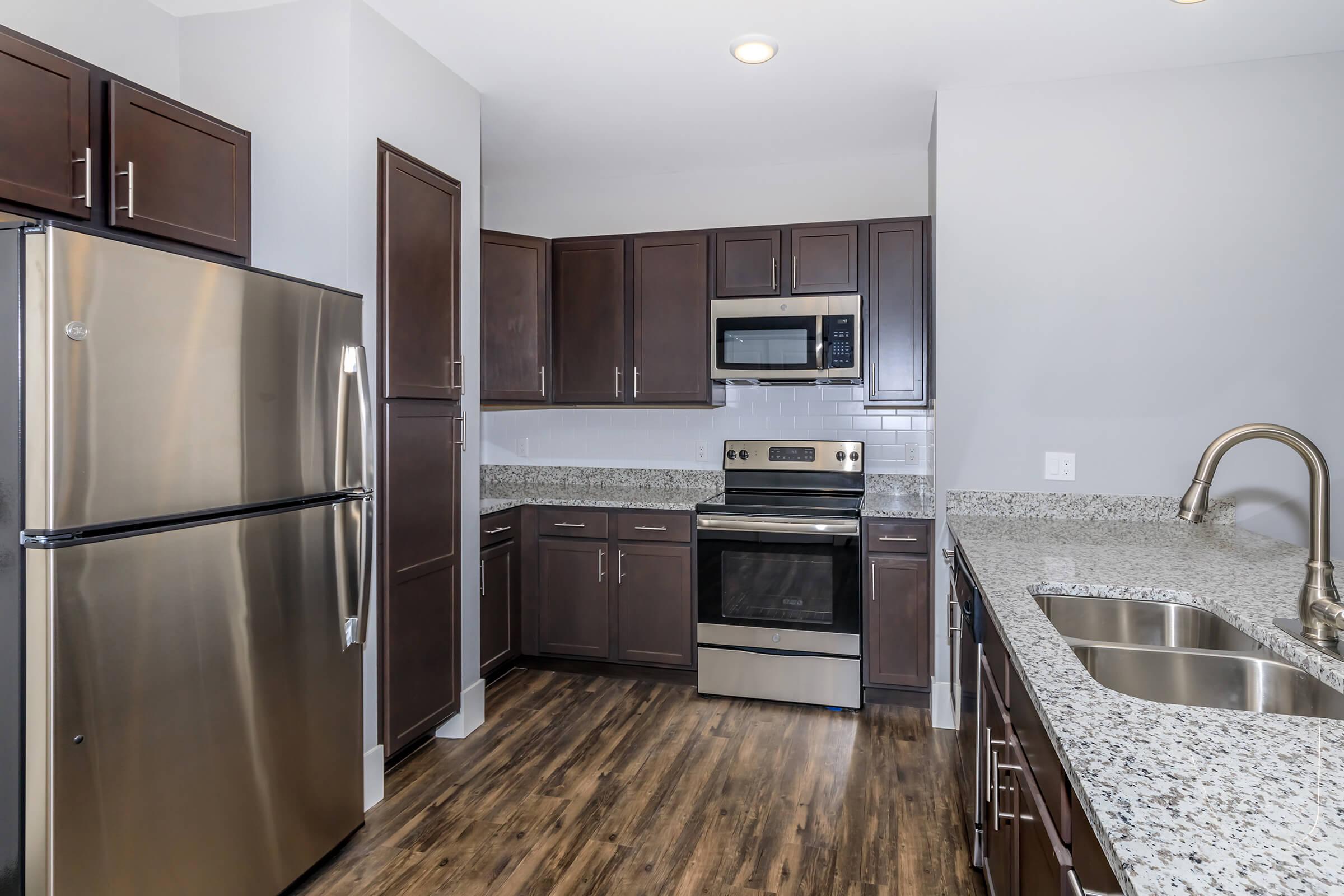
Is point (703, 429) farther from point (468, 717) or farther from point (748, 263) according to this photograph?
point (468, 717)

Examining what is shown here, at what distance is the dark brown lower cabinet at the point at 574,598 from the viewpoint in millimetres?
3758

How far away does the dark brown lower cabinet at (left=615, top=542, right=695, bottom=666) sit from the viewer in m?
3.66

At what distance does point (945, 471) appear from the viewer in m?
3.13

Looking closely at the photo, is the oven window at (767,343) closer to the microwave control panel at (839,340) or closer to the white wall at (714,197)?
the microwave control panel at (839,340)

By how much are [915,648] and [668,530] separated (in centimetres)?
120

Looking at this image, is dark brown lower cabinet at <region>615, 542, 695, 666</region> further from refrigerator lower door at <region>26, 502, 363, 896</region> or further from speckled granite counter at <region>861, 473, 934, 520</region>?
refrigerator lower door at <region>26, 502, 363, 896</region>

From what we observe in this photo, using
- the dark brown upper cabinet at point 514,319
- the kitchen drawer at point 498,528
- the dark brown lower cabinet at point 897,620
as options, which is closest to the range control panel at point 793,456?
the dark brown lower cabinet at point 897,620

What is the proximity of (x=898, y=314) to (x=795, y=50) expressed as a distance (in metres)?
1.32

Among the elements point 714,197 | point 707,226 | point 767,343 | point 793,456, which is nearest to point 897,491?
point 793,456

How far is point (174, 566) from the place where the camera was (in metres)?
1.62

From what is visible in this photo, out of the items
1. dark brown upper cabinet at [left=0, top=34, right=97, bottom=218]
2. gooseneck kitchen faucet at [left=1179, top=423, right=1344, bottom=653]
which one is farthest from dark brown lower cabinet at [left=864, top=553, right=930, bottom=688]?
dark brown upper cabinet at [left=0, top=34, right=97, bottom=218]

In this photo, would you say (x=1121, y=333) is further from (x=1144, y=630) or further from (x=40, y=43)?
(x=40, y=43)

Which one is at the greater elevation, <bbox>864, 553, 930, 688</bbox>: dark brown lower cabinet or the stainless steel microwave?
the stainless steel microwave

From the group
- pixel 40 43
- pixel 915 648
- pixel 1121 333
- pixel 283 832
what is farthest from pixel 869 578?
pixel 40 43
